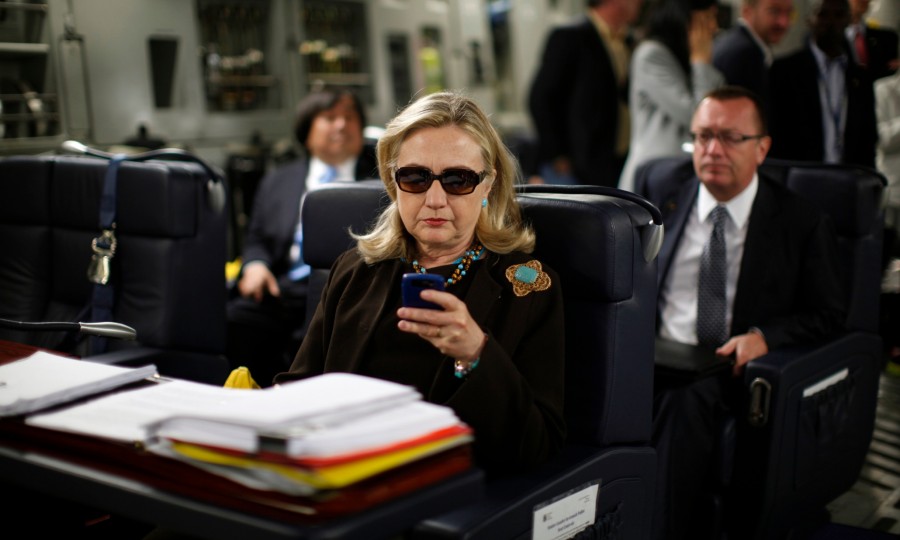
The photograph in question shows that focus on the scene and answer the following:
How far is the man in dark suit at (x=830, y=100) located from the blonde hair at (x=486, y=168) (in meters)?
2.24

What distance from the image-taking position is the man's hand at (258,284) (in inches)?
142

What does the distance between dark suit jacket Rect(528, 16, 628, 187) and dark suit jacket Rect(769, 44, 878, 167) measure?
1.26 m

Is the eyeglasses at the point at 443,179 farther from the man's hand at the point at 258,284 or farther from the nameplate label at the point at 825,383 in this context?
the man's hand at the point at 258,284

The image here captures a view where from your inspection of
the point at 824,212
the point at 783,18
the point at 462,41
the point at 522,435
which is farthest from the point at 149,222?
the point at 462,41

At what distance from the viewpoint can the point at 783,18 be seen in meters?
3.92

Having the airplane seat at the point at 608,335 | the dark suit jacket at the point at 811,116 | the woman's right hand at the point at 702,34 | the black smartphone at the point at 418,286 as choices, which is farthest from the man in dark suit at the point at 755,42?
the black smartphone at the point at 418,286

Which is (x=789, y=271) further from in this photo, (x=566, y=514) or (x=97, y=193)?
(x=97, y=193)

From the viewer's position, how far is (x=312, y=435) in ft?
3.61

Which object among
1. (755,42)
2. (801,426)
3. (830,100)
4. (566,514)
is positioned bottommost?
(801,426)

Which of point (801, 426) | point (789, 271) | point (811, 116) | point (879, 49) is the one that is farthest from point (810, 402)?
point (879, 49)

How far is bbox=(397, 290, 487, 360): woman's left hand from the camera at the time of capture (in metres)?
1.43

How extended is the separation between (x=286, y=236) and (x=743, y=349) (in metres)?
1.89

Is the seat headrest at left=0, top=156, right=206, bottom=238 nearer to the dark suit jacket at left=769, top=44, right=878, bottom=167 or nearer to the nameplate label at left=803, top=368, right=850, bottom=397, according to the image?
the nameplate label at left=803, top=368, right=850, bottom=397

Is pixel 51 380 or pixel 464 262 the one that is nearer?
pixel 51 380
